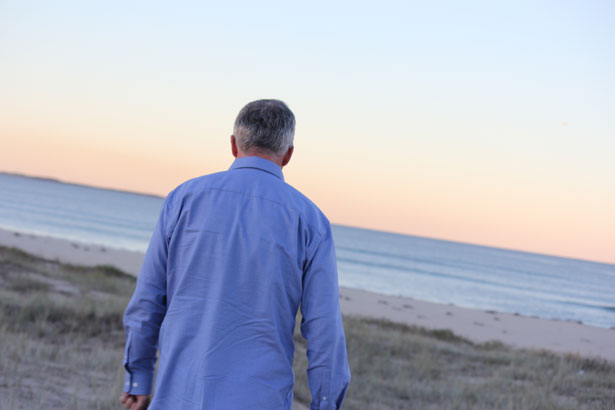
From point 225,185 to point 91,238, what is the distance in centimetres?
4643

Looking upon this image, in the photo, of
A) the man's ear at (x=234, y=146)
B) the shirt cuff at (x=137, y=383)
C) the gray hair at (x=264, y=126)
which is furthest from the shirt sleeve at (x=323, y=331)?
the shirt cuff at (x=137, y=383)

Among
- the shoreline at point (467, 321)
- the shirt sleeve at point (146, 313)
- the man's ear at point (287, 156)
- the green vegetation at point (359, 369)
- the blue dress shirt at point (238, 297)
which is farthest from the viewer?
the shoreline at point (467, 321)

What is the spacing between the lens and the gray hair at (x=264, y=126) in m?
2.08

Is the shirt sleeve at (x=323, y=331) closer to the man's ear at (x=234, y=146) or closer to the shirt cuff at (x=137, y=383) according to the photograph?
the man's ear at (x=234, y=146)

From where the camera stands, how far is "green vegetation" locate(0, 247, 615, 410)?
5586mm

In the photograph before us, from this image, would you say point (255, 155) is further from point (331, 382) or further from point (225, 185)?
point (331, 382)

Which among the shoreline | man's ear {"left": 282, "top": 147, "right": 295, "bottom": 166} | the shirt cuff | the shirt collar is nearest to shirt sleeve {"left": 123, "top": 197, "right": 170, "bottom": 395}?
the shirt cuff

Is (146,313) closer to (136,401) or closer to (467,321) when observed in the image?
(136,401)

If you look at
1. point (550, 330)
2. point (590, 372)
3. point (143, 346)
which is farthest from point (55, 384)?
point (550, 330)

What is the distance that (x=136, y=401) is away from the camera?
2.10 metres

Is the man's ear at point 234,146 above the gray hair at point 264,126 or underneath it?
underneath

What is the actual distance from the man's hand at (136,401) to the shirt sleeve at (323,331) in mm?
636

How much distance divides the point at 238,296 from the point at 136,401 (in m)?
0.62

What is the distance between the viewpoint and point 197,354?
75.0 inches
